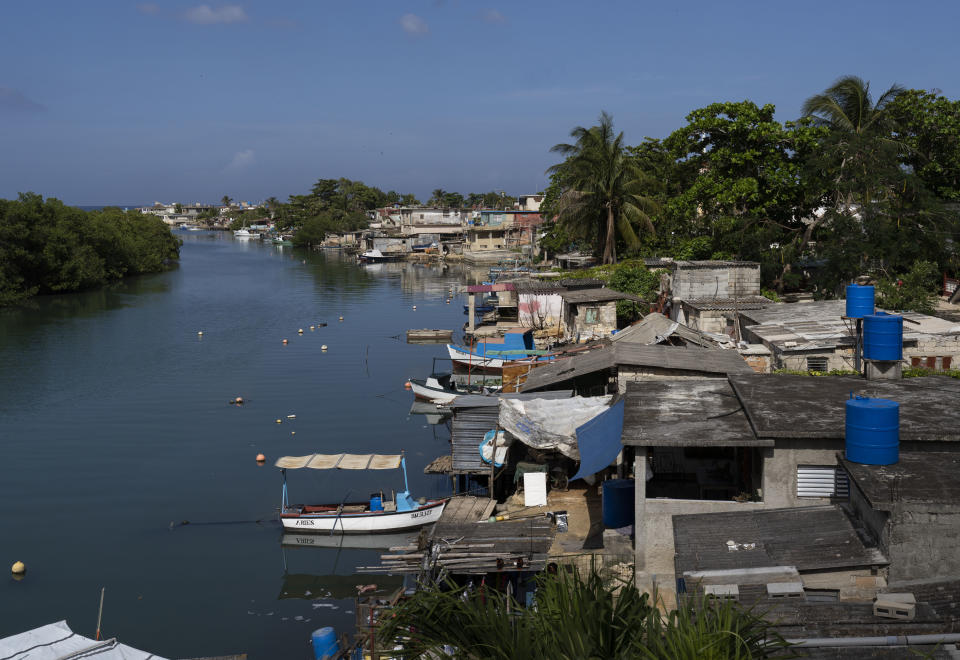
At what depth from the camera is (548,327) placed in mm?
46000

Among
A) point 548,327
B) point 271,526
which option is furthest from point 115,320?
point 271,526

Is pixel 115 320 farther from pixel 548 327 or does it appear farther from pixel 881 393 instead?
pixel 881 393

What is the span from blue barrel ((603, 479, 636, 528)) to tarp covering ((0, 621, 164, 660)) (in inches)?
307

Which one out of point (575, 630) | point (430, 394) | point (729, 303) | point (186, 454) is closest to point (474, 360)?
point (430, 394)

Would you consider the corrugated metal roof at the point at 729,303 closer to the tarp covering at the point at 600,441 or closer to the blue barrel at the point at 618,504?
the tarp covering at the point at 600,441

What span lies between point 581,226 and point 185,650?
42.7 metres

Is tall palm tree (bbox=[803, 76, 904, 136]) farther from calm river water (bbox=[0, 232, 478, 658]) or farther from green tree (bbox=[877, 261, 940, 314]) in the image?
calm river water (bbox=[0, 232, 478, 658])

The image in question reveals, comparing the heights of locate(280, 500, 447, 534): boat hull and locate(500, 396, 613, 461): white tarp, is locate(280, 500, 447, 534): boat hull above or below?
below

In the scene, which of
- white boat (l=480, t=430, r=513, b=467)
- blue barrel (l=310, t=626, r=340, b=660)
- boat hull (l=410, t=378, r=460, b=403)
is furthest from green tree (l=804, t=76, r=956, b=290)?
blue barrel (l=310, t=626, r=340, b=660)

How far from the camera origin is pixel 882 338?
15.1m

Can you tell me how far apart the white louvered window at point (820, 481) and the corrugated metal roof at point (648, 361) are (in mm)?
6908

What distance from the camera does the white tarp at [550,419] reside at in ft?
55.8

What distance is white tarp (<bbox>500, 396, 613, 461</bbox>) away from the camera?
55.8ft

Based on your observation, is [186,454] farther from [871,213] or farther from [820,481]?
[871,213]
